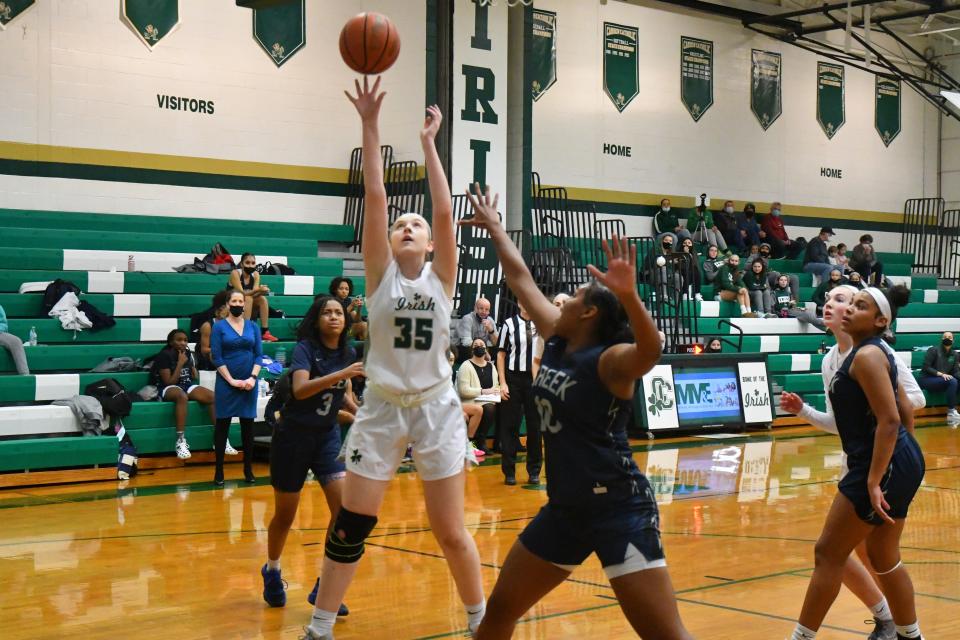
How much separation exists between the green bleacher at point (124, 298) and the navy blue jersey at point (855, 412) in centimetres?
757

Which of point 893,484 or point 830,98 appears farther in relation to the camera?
point 830,98

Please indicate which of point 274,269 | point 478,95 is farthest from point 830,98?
point 274,269

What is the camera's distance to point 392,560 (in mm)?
6961

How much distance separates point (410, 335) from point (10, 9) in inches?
441

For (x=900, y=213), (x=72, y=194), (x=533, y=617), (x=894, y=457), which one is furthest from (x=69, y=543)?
(x=900, y=213)

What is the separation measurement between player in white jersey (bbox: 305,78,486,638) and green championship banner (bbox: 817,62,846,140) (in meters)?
20.7

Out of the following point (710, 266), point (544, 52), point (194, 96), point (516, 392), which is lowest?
point (516, 392)

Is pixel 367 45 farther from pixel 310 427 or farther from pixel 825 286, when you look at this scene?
pixel 825 286

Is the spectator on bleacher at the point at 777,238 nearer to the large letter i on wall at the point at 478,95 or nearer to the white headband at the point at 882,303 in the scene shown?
the large letter i on wall at the point at 478,95

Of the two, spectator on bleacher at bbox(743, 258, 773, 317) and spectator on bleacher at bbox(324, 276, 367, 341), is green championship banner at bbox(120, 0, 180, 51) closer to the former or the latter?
spectator on bleacher at bbox(324, 276, 367, 341)

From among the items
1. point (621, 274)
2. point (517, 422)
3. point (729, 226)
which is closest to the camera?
point (621, 274)

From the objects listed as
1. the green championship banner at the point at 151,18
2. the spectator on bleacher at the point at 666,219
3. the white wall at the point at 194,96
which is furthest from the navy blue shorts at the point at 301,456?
the spectator on bleacher at the point at 666,219

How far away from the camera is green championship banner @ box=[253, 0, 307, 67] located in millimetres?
15734

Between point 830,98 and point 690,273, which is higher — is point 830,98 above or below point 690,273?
above
